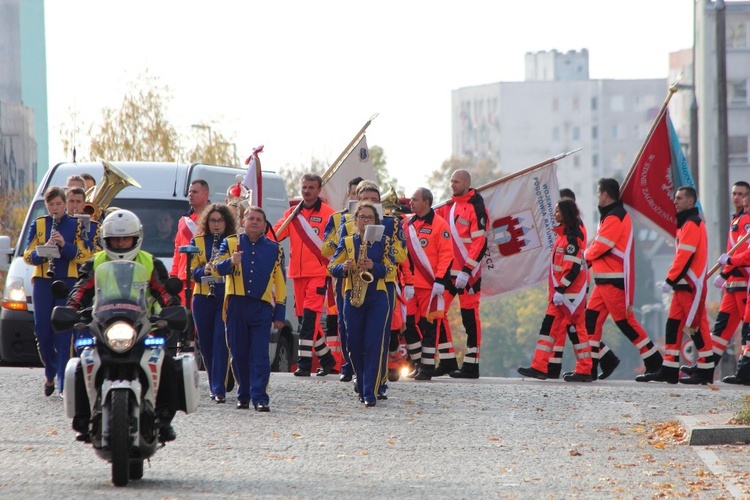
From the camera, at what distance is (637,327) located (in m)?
17.2

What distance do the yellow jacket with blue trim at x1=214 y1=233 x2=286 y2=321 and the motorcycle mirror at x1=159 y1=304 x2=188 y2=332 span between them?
3.90 metres

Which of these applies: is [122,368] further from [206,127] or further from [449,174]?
[449,174]

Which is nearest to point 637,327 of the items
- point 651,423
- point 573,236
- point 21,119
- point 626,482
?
point 573,236

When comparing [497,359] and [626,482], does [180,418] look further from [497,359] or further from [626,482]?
[497,359]

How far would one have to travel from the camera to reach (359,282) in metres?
14.5

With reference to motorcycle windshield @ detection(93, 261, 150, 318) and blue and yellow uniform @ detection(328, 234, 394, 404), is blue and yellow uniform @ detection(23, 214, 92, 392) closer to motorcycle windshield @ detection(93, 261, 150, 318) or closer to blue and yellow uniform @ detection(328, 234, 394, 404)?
blue and yellow uniform @ detection(328, 234, 394, 404)


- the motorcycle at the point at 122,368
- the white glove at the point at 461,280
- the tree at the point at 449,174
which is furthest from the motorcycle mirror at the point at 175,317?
the tree at the point at 449,174

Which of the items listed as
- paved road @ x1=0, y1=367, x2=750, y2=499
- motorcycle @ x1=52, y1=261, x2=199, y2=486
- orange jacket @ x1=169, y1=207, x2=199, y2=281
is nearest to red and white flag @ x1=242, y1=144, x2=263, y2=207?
orange jacket @ x1=169, y1=207, x2=199, y2=281

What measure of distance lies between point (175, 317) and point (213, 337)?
4761mm

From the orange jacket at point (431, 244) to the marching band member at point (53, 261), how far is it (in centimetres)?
373

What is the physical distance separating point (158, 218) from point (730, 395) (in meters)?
6.56

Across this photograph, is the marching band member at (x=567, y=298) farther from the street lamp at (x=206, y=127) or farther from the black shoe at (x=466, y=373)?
the street lamp at (x=206, y=127)

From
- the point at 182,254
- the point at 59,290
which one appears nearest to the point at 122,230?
the point at 59,290

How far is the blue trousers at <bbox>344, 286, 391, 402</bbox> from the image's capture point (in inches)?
568
